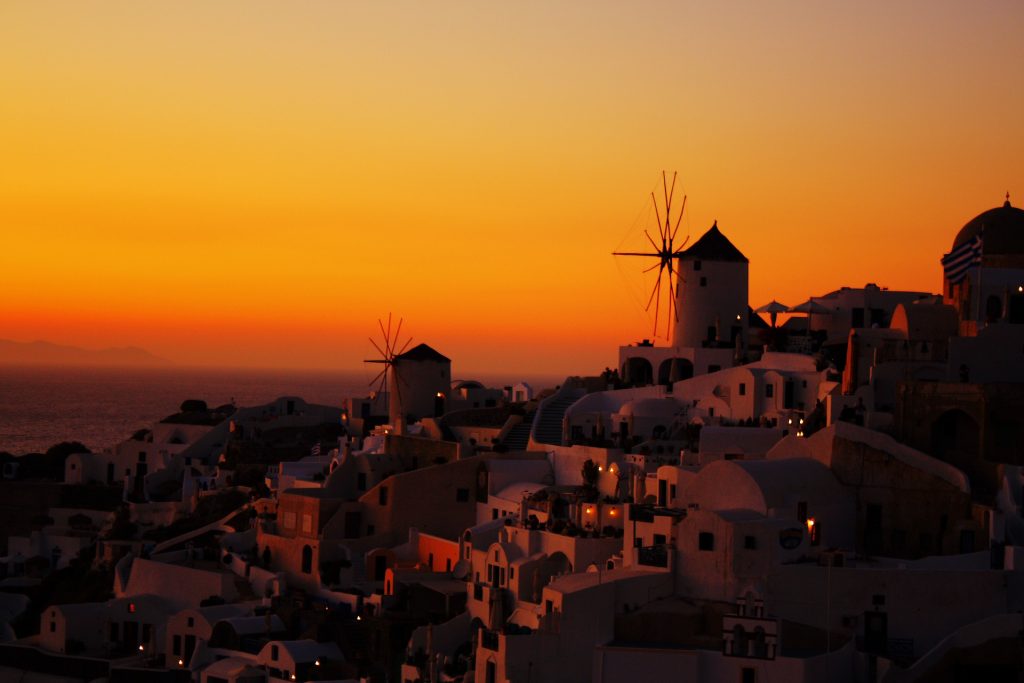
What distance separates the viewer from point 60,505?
6794 cm

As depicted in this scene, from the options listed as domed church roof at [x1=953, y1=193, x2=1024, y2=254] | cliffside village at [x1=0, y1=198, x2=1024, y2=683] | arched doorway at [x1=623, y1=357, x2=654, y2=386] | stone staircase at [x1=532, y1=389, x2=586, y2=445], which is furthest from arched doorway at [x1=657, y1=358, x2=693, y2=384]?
domed church roof at [x1=953, y1=193, x2=1024, y2=254]

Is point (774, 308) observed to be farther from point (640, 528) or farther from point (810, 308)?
point (640, 528)

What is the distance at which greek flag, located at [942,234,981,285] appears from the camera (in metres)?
50.6

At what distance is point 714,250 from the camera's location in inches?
2399

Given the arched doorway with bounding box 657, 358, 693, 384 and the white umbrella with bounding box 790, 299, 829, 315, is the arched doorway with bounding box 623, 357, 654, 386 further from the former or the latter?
the white umbrella with bounding box 790, 299, 829, 315

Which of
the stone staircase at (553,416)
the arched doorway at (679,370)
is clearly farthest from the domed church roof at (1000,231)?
the stone staircase at (553,416)

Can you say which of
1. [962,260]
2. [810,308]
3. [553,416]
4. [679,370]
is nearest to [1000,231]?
[962,260]

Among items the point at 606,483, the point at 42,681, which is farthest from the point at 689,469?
the point at 42,681

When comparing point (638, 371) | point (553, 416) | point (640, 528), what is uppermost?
point (638, 371)

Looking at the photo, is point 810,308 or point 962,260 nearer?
point 962,260

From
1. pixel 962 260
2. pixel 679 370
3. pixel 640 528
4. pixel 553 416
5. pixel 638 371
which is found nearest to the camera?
pixel 640 528

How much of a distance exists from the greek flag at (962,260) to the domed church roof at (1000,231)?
0.69 m

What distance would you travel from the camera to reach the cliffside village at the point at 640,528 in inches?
1534

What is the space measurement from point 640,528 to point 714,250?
1991cm
